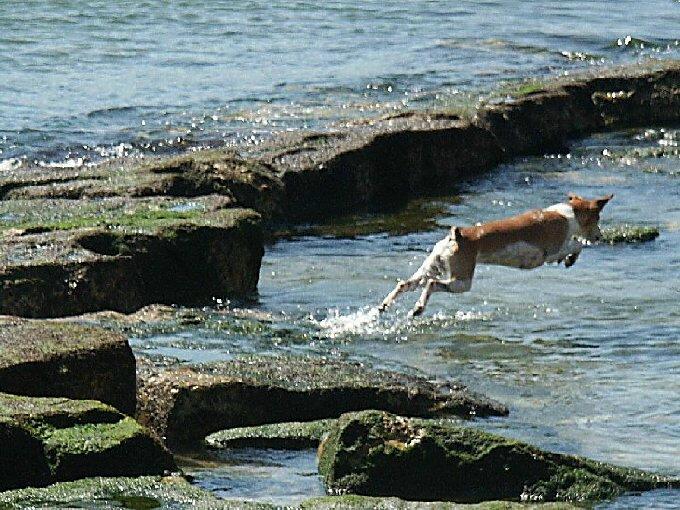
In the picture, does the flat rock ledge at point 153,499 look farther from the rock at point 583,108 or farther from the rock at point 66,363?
the rock at point 583,108

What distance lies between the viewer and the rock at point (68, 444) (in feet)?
17.5

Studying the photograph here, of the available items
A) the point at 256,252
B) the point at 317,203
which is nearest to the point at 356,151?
the point at 317,203

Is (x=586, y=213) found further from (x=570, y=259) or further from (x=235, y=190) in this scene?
(x=235, y=190)

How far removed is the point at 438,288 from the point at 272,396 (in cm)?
295

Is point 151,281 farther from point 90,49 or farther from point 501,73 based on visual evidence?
point 90,49

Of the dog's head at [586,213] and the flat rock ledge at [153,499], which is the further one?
the dog's head at [586,213]

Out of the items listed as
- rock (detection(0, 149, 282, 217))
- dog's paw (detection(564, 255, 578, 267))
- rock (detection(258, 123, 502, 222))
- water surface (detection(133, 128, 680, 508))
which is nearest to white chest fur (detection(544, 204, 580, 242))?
dog's paw (detection(564, 255, 578, 267))

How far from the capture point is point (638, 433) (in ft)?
23.8

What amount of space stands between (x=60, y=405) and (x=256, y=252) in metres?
4.19

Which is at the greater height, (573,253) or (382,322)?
(573,253)

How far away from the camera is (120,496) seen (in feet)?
16.9

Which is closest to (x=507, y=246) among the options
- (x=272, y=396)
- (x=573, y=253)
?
(x=573, y=253)

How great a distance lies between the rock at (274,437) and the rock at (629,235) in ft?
18.3

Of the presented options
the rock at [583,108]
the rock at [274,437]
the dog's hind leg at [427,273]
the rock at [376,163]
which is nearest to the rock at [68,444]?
the rock at [274,437]
